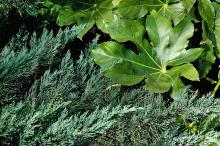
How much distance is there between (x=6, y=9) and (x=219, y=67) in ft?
3.89

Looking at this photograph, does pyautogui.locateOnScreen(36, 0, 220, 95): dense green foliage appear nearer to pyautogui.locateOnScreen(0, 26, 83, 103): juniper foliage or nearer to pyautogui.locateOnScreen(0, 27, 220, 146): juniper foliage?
pyautogui.locateOnScreen(0, 27, 220, 146): juniper foliage

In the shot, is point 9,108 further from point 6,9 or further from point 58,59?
point 6,9

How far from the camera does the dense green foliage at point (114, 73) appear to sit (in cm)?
130

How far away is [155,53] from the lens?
165 centimetres

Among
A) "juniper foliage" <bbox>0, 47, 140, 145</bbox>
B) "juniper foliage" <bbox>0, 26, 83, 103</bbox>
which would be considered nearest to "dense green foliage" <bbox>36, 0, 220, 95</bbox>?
"juniper foliage" <bbox>0, 26, 83, 103</bbox>

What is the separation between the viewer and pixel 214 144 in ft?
5.21

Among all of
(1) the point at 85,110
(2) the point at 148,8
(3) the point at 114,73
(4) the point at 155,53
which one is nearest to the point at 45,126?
(1) the point at 85,110

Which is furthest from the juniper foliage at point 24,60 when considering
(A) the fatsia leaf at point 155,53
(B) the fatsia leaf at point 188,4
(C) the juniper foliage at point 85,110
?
(B) the fatsia leaf at point 188,4

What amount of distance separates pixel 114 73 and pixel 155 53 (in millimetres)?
260

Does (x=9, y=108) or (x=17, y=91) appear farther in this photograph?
(x=17, y=91)

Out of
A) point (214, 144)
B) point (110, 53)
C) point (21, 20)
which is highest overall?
point (21, 20)

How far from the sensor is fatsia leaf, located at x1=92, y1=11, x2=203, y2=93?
1565mm

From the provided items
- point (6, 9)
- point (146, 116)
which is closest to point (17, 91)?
point (6, 9)

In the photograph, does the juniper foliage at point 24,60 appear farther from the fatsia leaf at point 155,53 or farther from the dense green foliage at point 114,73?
the fatsia leaf at point 155,53
